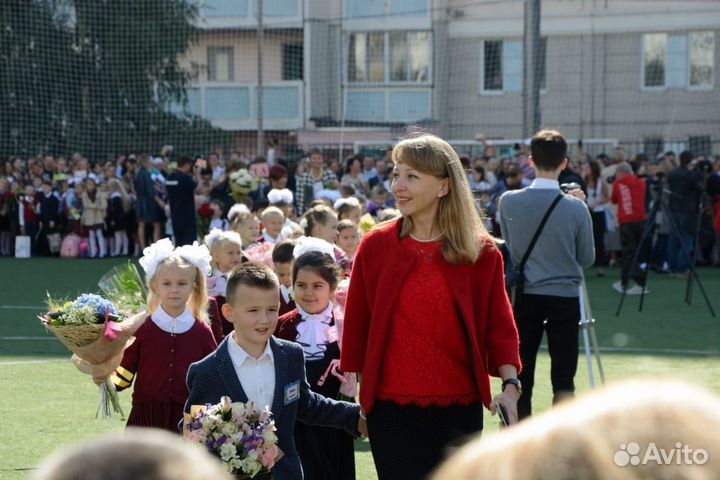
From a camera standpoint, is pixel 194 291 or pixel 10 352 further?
pixel 10 352

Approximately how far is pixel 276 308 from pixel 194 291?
1248mm

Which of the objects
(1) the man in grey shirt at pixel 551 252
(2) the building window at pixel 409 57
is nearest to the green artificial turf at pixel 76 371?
(1) the man in grey shirt at pixel 551 252

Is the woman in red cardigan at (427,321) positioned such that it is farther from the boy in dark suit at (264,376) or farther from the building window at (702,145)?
the building window at (702,145)

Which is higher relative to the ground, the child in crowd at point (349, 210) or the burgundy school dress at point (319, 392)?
the child in crowd at point (349, 210)

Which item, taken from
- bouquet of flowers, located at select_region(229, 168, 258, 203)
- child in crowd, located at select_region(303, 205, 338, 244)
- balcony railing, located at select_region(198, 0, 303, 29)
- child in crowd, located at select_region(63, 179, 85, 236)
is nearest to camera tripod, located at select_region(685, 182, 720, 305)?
bouquet of flowers, located at select_region(229, 168, 258, 203)

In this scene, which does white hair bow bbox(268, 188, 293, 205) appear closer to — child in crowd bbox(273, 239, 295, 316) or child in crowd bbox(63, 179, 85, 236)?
child in crowd bbox(273, 239, 295, 316)

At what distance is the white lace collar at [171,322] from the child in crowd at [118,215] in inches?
750

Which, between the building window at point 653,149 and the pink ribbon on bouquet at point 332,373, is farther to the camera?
the building window at point 653,149

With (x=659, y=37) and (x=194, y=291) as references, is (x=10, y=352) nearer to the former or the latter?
(x=194, y=291)

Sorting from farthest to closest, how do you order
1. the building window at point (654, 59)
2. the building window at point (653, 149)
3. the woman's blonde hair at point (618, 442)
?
1. the building window at point (654, 59)
2. the building window at point (653, 149)
3. the woman's blonde hair at point (618, 442)

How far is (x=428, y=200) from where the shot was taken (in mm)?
4836

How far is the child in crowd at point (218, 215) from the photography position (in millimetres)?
19452

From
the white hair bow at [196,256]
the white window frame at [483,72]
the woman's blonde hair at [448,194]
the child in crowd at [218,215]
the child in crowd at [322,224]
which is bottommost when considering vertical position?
the child in crowd at [218,215]

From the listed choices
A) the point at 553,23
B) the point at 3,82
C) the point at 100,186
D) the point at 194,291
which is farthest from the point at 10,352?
the point at 553,23
